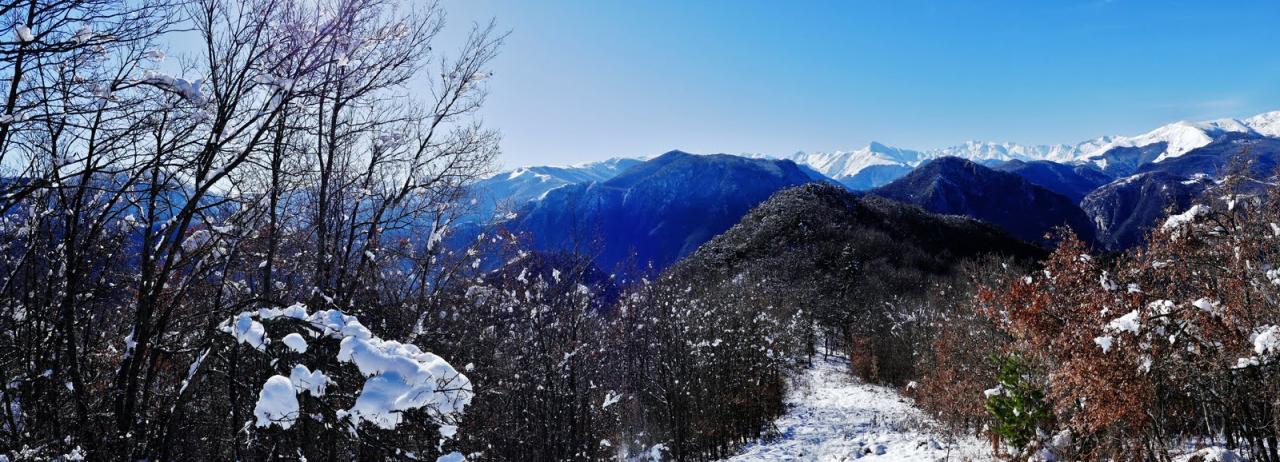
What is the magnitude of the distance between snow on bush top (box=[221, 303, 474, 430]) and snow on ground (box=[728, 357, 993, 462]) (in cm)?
1155

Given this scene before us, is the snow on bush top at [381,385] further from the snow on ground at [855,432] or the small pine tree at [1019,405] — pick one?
the snow on ground at [855,432]

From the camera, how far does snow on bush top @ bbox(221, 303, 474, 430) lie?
11.4ft

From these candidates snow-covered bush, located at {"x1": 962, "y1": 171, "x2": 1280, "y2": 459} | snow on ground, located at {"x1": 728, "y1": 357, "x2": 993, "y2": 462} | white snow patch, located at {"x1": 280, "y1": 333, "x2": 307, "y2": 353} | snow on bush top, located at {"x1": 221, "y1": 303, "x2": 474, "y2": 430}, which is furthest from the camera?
snow on ground, located at {"x1": 728, "y1": 357, "x2": 993, "y2": 462}

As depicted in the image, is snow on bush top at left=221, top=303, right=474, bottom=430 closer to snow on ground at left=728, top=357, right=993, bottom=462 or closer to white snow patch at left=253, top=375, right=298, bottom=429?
white snow patch at left=253, top=375, right=298, bottom=429

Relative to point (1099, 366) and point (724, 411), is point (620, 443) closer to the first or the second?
point (724, 411)

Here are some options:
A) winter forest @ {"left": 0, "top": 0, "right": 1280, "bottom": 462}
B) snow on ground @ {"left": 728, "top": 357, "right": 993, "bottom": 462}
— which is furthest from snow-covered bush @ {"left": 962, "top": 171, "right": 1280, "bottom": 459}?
snow on ground @ {"left": 728, "top": 357, "right": 993, "bottom": 462}

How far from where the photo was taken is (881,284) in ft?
173

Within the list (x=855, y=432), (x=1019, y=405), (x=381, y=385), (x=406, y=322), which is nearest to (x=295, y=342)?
(x=381, y=385)

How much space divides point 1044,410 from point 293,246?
1292 centimetres

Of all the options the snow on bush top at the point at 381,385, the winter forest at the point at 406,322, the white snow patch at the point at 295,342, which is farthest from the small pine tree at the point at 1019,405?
the white snow patch at the point at 295,342

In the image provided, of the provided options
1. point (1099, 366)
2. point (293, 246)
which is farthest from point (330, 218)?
point (1099, 366)

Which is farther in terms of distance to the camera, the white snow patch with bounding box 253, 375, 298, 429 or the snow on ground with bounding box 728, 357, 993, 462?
the snow on ground with bounding box 728, 357, 993, 462

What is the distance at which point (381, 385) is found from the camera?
3551 mm

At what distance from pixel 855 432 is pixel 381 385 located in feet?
58.0
